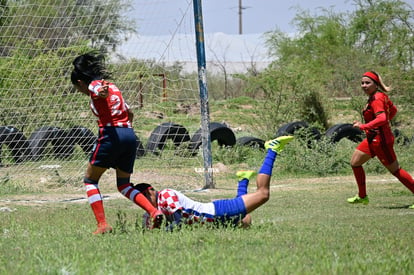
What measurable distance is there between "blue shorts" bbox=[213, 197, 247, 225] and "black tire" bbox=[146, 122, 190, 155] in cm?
809

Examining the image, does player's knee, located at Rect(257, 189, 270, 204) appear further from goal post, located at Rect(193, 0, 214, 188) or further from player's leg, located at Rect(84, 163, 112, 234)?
A: goal post, located at Rect(193, 0, 214, 188)

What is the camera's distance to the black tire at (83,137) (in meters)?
14.8

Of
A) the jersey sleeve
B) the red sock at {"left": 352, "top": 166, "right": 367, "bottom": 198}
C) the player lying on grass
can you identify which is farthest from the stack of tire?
the player lying on grass

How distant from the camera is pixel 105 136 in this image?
7.79m

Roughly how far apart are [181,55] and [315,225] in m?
6.99

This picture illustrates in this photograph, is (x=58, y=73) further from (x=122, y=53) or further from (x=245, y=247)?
(x=245, y=247)

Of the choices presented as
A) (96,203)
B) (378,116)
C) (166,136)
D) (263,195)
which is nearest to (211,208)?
(263,195)

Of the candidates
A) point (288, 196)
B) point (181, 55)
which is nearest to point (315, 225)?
point (288, 196)

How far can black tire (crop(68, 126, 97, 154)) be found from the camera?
14.8 metres

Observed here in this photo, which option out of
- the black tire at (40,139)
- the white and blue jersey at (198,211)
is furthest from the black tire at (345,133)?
the white and blue jersey at (198,211)

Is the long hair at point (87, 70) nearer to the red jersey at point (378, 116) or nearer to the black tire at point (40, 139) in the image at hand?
the red jersey at point (378, 116)

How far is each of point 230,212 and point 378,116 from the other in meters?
3.42

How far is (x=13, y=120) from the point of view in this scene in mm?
15836

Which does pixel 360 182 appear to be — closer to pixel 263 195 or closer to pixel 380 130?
pixel 380 130
